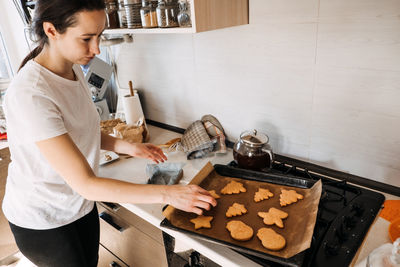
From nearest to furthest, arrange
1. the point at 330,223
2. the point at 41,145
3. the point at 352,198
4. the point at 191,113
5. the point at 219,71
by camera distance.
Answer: the point at 41,145 < the point at 330,223 < the point at 352,198 < the point at 219,71 < the point at 191,113

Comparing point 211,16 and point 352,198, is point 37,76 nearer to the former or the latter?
point 211,16

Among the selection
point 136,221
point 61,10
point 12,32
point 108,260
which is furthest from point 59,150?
point 12,32

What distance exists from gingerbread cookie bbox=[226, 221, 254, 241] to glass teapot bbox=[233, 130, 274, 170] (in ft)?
1.04

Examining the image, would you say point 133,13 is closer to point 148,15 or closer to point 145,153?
point 148,15

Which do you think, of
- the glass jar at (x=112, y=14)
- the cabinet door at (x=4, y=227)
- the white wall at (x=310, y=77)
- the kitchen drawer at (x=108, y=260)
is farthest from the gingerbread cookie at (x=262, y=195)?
the cabinet door at (x=4, y=227)

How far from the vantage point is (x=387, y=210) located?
102 centimetres

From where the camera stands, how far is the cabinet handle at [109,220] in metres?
1.31

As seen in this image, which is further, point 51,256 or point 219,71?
point 219,71

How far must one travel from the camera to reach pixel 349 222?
0.89 meters

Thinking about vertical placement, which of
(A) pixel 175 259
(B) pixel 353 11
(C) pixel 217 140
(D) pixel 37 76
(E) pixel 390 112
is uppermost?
(B) pixel 353 11

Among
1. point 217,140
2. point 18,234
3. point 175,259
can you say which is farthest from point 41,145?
point 217,140

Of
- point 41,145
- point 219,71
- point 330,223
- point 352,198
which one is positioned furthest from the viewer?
point 219,71

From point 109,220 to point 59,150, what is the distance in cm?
65

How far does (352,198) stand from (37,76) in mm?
1070
